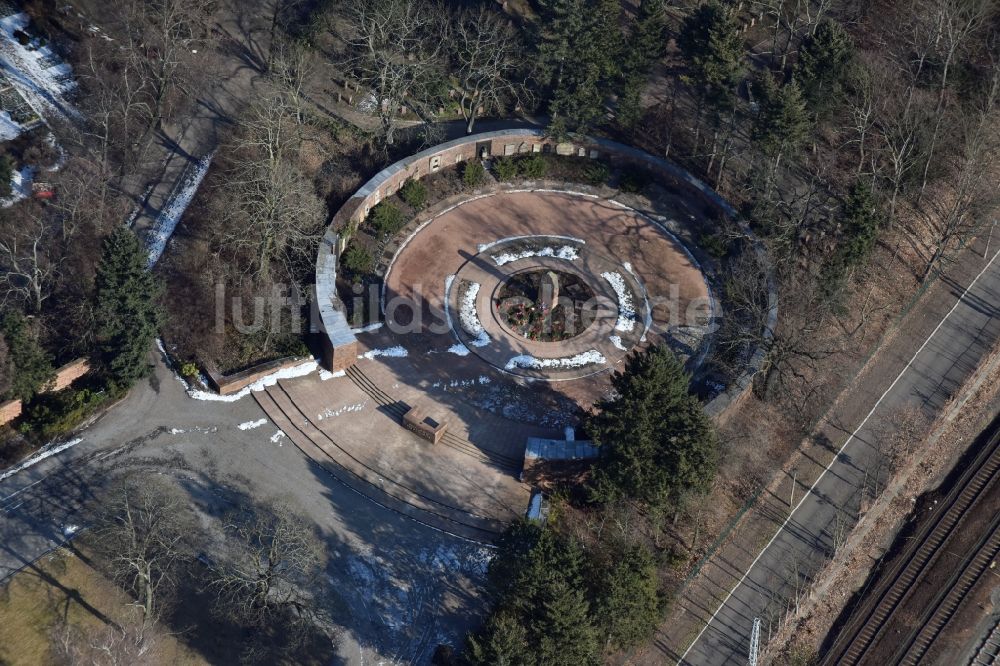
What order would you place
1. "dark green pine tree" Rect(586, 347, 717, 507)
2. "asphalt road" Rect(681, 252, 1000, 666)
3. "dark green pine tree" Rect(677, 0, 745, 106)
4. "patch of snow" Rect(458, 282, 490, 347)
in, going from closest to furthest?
"dark green pine tree" Rect(586, 347, 717, 507) → "asphalt road" Rect(681, 252, 1000, 666) → "patch of snow" Rect(458, 282, 490, 347) → "dark green pine tree" Rect(677, 0, 745, 106)

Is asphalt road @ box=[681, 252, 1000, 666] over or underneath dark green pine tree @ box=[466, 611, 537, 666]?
over

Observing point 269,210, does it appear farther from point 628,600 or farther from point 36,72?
point 628,600

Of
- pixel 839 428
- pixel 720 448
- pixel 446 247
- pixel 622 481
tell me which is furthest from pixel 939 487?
pixel 446 247

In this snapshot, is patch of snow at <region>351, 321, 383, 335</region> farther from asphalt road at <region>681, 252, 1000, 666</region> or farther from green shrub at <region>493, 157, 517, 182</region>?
asphalt road at <region>681, 252, 1000, 666</region>

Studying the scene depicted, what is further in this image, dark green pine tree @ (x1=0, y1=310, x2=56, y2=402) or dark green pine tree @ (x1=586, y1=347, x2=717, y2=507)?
dark green pine tree @ (x1=0, y1=310, x2=56, y2=402)

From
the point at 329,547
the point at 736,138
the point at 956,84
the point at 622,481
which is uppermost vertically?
the point at 956,84

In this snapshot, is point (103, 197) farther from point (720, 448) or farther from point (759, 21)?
point (759, 21)

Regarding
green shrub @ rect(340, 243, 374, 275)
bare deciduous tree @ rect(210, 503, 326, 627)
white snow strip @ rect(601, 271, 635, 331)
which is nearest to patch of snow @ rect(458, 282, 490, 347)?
green shrub @ rect(340, 243, 374, 275)

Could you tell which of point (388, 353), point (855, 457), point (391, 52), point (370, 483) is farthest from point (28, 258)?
point (855, 457)

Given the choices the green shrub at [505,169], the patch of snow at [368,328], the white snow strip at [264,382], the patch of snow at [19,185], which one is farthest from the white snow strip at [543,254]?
the patch of snow at [19,185]
